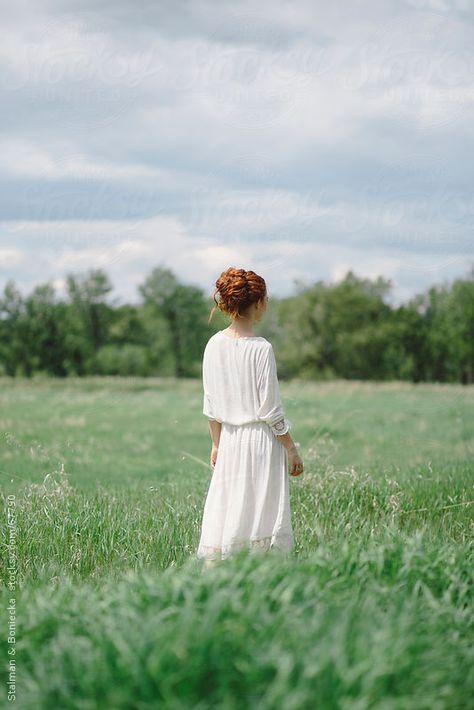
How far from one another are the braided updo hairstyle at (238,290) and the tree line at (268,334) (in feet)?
76.6

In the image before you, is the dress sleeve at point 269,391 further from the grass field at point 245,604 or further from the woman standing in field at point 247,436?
the grass field at point 245,604

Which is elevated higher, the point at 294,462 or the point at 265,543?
the point at 294,462

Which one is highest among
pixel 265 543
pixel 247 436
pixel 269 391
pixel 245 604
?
pixel 269 391

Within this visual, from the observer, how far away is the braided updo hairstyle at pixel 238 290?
5.07 meters

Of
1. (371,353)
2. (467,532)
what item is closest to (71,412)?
(467,532)

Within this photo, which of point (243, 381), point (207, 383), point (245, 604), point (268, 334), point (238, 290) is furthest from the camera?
point (268, 334)

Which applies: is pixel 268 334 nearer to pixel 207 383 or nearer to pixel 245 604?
pixel 207 383

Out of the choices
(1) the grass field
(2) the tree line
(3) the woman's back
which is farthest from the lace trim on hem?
(2) the tree line

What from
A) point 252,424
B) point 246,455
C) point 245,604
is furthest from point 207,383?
point 245,604

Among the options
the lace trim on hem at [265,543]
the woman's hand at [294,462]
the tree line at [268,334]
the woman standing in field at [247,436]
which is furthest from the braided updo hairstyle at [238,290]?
the tree line at [268,334]

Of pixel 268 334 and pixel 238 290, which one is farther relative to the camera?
pixel 268 334

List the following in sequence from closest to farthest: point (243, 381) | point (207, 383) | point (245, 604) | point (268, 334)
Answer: point (245, 604)
point (243, 381)
point (207, 383)
point (268, 334)

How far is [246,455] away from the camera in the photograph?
5273 mm

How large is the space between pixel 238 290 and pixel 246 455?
1.13 metres
